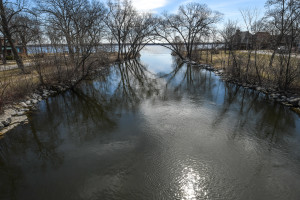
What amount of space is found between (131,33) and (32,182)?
33.2 m

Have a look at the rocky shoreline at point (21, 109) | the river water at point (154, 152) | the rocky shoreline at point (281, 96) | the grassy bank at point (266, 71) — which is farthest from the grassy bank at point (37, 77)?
the rocky shoreline at point (281, 96)

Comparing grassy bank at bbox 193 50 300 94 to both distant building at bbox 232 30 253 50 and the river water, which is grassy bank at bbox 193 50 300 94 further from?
the river water

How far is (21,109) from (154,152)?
25.5 feet

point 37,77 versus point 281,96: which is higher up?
point 37,77

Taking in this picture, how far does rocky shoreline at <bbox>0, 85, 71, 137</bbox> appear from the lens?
7742 millimetres

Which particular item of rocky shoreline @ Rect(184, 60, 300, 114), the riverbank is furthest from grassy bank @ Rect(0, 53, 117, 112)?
rocky shoreline @ Rect(184, 60, 300, 114)

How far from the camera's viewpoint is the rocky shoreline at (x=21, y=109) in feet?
25.4

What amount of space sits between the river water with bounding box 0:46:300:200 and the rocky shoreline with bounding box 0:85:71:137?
1.48 feet

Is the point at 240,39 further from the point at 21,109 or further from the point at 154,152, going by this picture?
the point at 21,109

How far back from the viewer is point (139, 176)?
5.01 meters

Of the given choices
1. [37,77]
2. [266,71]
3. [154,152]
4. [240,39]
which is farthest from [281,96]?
[37,77]

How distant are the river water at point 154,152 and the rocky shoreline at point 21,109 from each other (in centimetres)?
45

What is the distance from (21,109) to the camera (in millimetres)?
9375

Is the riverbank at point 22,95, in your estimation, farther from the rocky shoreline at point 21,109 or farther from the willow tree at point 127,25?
the willow tree at point 127,25
